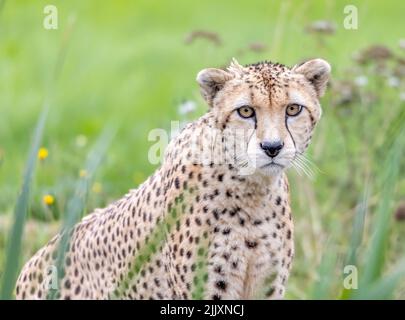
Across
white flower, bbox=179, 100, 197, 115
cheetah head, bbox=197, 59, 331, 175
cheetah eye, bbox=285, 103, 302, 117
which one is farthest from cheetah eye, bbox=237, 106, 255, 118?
white flower, bbox=179, 100, 197, 115

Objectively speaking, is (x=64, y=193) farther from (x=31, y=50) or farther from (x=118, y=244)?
(x=31, y=50)

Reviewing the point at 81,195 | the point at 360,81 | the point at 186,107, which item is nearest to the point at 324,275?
the point at 81,195

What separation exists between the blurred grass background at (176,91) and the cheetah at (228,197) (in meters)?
0.55

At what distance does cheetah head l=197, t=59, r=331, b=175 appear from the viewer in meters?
3.84

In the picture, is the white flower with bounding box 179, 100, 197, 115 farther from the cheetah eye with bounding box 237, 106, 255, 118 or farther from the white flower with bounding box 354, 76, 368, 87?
the cheetah eye with bounding box 237, 106, 255, 118

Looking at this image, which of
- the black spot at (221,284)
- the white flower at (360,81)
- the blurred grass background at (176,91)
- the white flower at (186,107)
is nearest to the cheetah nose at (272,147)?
the black spot at (221,284)

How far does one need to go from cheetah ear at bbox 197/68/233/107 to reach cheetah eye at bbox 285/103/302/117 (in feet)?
0.81

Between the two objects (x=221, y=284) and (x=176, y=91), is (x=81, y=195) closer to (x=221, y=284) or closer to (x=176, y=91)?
(x=221, y=284)

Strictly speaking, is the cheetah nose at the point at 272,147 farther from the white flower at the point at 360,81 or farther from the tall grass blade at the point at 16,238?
the white flower at the point at 360,81

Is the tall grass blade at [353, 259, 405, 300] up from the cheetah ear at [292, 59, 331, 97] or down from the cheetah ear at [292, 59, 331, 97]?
down

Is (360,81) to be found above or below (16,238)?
above

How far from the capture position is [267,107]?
12.8 ft

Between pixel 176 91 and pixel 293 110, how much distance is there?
17.4ft
